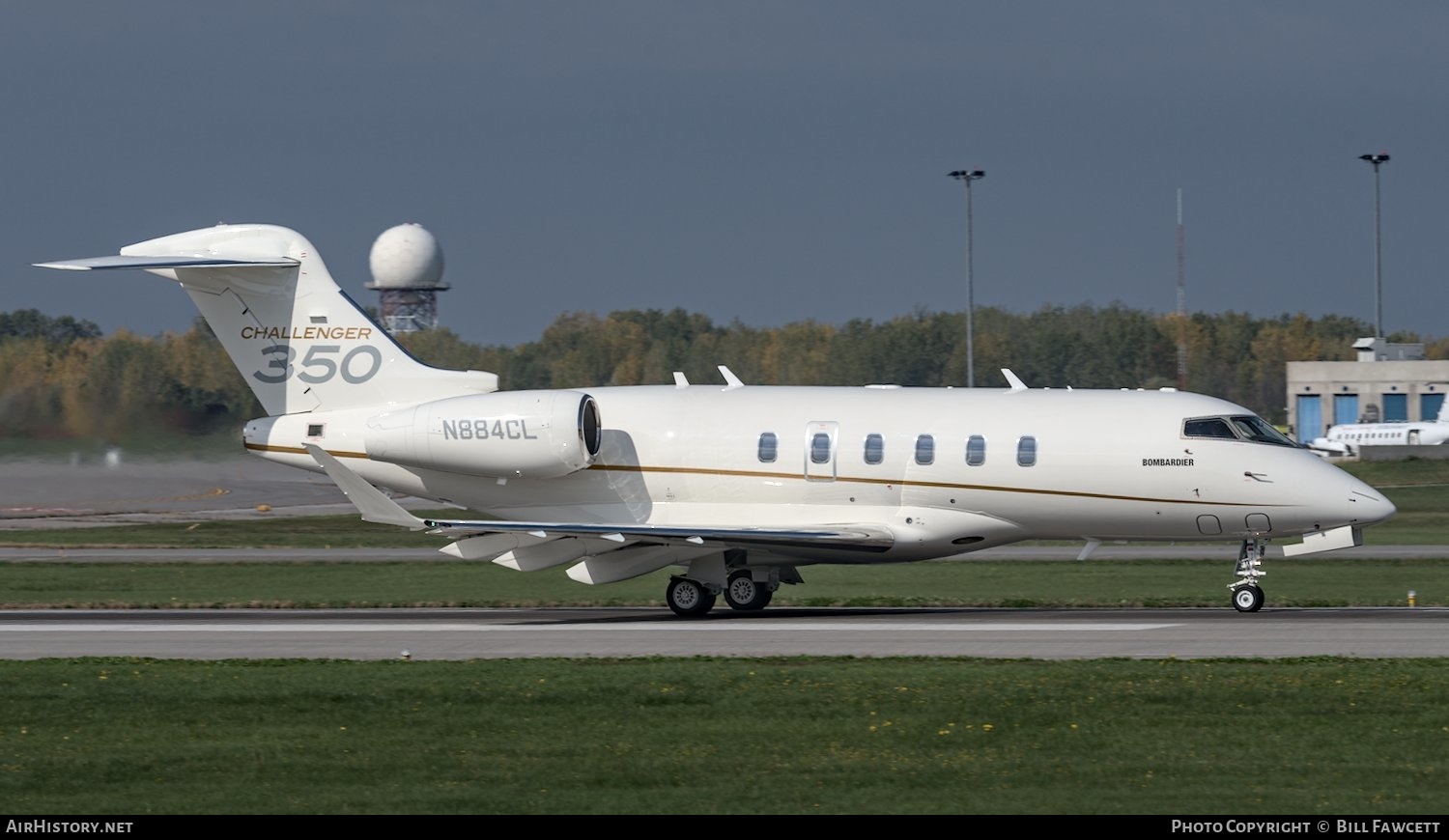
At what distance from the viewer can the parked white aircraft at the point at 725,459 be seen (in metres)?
26.1

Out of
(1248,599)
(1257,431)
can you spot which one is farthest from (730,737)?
(1257,431)

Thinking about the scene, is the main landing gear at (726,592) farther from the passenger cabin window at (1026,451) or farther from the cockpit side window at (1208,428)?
the cockpit side window at (1208,428)

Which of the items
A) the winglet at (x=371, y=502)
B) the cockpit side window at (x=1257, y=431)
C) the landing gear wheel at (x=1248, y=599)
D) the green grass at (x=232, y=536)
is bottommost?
the green grass at (x=232, y=536)

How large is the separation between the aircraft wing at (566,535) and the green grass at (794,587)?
305 centimetres

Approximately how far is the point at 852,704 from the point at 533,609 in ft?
43.1

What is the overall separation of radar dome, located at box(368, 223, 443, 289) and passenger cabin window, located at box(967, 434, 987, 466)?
67.6 m

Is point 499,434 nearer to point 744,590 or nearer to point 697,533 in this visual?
point 697,533

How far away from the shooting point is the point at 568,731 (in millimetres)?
15625

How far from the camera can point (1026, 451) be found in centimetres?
2662

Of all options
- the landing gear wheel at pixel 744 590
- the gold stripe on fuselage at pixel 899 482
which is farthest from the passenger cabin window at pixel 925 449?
the landing gear wheel at pixel 744 590

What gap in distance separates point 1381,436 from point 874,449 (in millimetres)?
71620

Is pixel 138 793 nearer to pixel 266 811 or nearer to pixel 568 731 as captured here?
pixel 266 811

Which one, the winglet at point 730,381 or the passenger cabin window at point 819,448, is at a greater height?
the winglet at point 730,381
